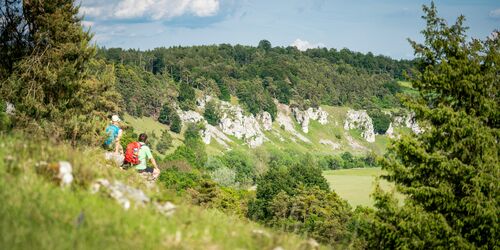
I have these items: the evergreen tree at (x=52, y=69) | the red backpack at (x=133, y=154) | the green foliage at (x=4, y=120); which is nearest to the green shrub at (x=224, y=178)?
the green foliage at (x=4, y=120)

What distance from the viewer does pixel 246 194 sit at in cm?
10438

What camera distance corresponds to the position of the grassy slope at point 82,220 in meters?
5.68

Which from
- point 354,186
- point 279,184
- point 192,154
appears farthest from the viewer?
point 192,154

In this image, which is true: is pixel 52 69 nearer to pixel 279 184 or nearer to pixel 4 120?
pixel 4 120

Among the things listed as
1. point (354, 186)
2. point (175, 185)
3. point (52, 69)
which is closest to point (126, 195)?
point (175, 185)

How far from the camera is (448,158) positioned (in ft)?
60.8

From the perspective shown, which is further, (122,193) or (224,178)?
(224,178)

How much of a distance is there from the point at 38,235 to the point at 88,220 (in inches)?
33.9

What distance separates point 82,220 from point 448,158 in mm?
16167

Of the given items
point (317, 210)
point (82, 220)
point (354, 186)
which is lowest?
point (354, 186)

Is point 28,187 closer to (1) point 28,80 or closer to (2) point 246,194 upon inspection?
(1) point 28,80

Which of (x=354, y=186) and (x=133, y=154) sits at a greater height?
(x=133, y=154)

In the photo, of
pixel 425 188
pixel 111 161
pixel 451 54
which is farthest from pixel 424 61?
pixel 111 161

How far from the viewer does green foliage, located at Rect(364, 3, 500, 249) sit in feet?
55.5
